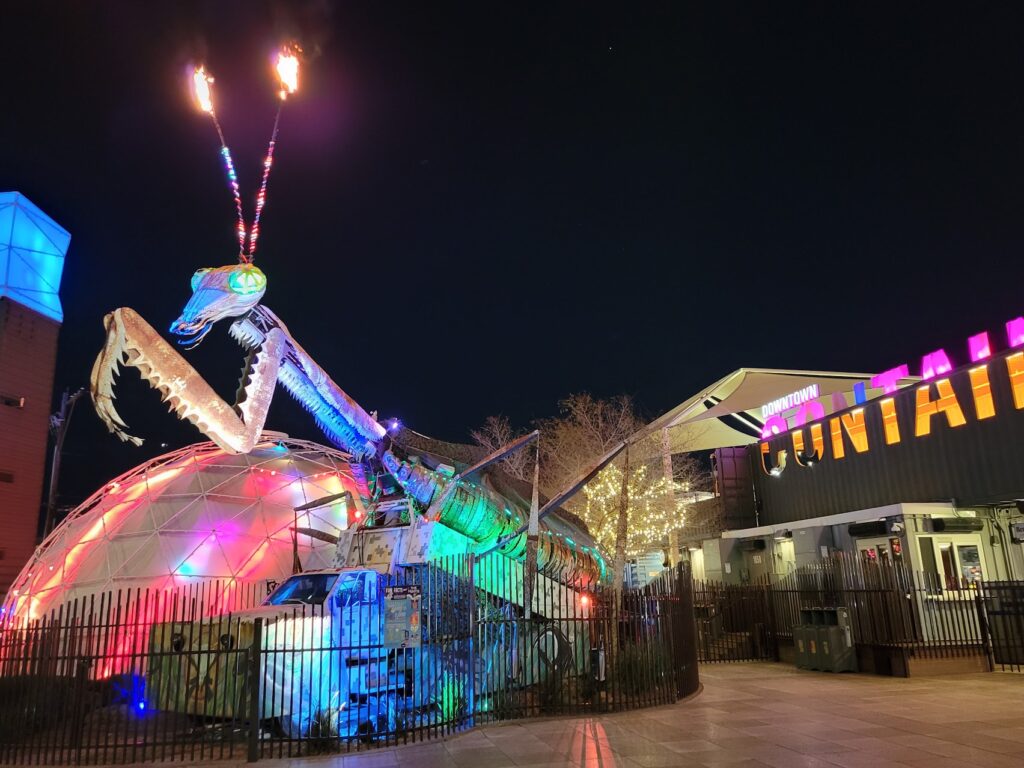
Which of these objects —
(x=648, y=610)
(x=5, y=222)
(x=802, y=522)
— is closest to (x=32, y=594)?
(x=648, y=610)

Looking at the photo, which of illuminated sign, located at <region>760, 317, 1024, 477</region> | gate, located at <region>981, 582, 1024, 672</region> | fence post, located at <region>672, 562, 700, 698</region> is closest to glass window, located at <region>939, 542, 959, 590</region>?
illuminated sign, located at <region>760, 317, 1024, 477</region>

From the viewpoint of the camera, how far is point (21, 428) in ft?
77.7

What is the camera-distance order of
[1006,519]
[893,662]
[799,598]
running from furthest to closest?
[1006,519]
[799,598]
[893,662]

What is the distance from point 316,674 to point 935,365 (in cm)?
1886

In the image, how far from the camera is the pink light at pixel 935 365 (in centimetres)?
1930

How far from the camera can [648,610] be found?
35.6ft

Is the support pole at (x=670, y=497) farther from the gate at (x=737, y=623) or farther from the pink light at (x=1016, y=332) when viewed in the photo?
the pink light at (x=1016, y=332)

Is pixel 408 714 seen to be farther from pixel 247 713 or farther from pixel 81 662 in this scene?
pixel 81 662

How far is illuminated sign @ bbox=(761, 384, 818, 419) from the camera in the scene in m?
25.6

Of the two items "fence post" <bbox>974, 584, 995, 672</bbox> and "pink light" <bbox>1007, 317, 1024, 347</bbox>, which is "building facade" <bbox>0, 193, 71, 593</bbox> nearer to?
"fence post" <bbox>974, 584, 995, 672</bbox>

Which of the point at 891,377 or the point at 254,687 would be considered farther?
the point at 891,377

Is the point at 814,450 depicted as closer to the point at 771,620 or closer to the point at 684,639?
the point at 771,620

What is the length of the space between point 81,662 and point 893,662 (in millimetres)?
13585

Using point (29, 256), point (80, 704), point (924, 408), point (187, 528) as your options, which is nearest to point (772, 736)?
point (80, 704)
